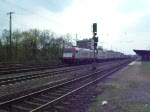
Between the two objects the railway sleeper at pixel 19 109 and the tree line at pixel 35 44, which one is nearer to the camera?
the railway sleeper at pixel 19 109

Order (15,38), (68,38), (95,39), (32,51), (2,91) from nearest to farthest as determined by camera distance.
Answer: (2,91) < (95,39) < (32,51) < (15,38) < (68,38)

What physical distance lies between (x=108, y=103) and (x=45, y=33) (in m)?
77.9

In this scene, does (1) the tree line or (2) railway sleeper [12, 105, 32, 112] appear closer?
(2) railway sleeper [12, 105, 32, 112]

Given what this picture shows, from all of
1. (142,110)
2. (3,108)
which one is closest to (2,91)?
(3,108)

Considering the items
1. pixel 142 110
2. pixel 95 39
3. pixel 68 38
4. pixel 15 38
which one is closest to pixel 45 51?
pixel 15 38

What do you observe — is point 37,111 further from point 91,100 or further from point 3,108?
point 91,100

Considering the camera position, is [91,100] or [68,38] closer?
[91,100]

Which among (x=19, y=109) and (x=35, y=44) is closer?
(x=19, y=109)

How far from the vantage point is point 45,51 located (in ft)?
234

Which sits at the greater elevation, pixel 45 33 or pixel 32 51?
pixel 45 33

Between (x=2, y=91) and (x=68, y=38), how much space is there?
273 feet

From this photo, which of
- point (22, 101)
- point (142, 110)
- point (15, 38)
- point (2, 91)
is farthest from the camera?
point (15, 38)

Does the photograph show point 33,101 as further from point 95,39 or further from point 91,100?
point 95,39

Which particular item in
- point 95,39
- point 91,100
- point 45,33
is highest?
point 45,33
